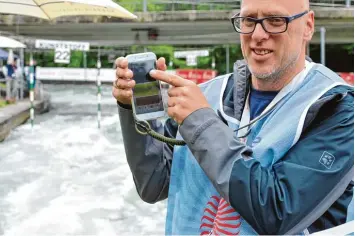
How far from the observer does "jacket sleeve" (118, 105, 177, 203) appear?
5.48ft

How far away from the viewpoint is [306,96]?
143 cm

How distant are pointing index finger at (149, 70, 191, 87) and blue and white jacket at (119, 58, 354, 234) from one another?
81mm

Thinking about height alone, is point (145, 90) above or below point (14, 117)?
above

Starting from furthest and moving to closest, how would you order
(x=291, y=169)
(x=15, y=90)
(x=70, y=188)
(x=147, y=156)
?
(x=15, y=90), (x=70, y=188), (x=147, y=156), (x=291, y=169)

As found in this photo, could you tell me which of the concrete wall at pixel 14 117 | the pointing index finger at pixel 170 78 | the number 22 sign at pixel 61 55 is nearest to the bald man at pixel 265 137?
the pointing index finger at pixel 170 78

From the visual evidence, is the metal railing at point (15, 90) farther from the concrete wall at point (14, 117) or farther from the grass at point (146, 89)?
the grass at point (146, 89)

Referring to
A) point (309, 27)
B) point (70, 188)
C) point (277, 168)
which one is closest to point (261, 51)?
point (309, 27)

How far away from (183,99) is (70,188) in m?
6.42

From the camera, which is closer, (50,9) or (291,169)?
(291,169)

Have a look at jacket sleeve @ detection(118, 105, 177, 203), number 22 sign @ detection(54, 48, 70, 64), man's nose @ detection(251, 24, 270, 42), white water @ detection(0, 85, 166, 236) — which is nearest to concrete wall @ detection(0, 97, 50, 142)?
white water @ detection(0, 85, 166, 236)

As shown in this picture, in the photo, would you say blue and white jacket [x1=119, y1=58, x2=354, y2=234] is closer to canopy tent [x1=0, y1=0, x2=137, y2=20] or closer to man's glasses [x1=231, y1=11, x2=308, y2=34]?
man's glasses [x1=231, y1=11, x2=308, y2=34]

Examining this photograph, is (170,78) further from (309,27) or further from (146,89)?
(309,27)

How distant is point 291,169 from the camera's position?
4.38ft

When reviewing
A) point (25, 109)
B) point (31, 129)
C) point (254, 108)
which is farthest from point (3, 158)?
point (254, 108)
